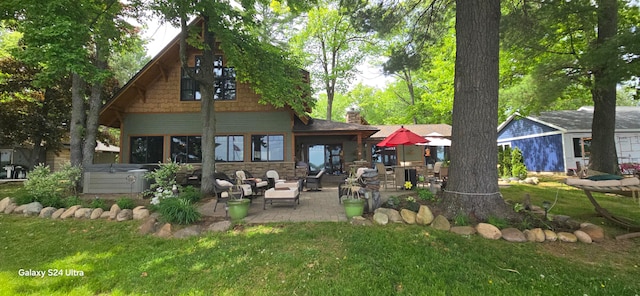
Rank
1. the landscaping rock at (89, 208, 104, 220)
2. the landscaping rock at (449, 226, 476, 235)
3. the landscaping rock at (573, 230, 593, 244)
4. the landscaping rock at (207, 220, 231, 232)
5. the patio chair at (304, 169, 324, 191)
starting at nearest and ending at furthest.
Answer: the landscaping rock at (573, 230, 593, 244), the landscaping rock at (449, 226, 476, 235), the landscaping rock at (207, 220, 231, 232), the landscaping rock at (89, 208, 104, 220), the patio chair at (304, 169, 324, 191)

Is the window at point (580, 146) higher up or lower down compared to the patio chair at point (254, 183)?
higher up

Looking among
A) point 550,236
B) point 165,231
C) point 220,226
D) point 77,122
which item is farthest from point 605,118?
point 77,122

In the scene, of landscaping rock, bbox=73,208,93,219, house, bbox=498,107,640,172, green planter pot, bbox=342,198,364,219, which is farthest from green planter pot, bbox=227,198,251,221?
house, bbox=498,107,640,172

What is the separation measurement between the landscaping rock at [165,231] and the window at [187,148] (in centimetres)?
786

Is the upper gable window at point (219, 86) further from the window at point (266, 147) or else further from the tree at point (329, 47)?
the tree at point (329, 47)

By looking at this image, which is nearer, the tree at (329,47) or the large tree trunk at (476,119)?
the large tree trunk at (476,119)

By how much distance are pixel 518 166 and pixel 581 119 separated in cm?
781

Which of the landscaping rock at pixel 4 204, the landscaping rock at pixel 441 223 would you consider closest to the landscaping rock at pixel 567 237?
the landscaping rock at pixel 441 223

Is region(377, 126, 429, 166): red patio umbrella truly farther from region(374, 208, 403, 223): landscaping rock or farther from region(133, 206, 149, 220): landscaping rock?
region(133, 206, 149, 220): landscaping rock

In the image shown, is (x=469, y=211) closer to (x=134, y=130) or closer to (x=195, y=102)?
(x=195, y=102)

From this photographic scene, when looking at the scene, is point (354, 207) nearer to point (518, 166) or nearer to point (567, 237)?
point (567, 237)

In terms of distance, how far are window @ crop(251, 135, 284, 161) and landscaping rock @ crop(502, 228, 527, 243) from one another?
9.10 metres

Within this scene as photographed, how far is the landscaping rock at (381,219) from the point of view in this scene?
4707 millimetres

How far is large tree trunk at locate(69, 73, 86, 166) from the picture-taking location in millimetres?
9039
